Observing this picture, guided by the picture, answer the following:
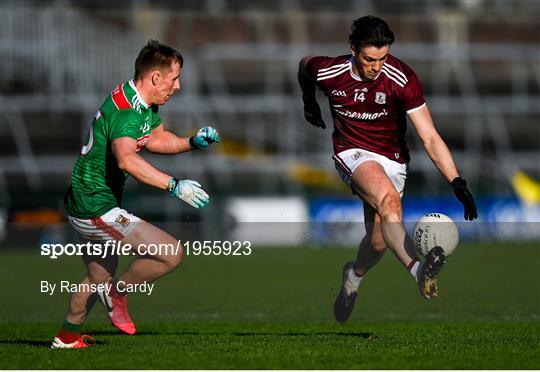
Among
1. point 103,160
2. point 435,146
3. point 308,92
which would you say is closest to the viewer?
point 103,160

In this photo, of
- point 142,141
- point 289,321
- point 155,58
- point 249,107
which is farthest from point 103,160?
point 249,107

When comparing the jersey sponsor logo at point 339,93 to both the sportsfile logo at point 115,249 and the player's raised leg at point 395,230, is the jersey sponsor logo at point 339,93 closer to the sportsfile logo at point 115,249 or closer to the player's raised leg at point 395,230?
the player's raised leg at point 395,230

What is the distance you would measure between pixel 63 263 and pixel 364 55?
291 cm

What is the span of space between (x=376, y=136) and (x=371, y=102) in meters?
0.36

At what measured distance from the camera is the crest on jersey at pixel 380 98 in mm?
10062

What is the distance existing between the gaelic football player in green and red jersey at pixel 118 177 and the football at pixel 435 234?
1.70 m

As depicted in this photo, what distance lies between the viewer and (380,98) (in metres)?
10.1

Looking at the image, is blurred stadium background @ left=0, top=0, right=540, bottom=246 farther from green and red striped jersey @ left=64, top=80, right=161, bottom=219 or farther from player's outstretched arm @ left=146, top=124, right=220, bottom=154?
green and red striped jersey @ left=64, top=80, right=161, bottom=219

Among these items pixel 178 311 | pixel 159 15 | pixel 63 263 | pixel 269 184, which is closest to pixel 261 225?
pixel 63 263

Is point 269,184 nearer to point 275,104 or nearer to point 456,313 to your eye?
point 275,104

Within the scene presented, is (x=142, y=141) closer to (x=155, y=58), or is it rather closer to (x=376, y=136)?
(x=155, y=58)

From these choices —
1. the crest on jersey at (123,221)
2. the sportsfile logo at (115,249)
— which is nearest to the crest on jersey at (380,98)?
the sportsfile logo at (115,249)

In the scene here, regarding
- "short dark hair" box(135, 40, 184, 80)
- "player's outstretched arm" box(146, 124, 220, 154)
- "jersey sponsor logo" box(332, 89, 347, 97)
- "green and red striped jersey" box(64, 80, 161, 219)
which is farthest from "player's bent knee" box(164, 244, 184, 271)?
"jersey sponsor logo" box(332, 89, 347, 97)

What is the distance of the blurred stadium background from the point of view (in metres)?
28.8
